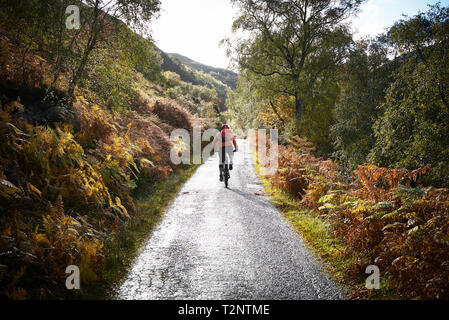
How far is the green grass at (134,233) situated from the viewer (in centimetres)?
413

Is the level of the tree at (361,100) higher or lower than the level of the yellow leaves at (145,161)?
higher

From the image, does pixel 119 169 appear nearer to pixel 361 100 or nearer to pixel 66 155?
pixel 66 155

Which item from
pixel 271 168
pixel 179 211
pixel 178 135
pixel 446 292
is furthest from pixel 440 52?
pixel 178 135

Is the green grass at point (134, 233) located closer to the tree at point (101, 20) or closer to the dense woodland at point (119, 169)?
the dense woodland at point (119, 169)

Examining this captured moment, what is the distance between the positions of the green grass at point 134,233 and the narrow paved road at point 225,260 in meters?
0.22

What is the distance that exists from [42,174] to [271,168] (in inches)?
375

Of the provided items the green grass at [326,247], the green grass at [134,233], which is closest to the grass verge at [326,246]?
the green grass at [326,247]

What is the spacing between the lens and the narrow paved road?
Answer: 155 inches

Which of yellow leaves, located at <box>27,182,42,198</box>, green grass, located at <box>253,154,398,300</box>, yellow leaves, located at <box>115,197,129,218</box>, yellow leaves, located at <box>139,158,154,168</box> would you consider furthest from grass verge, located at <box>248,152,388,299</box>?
yellow leaves, located at <box>27,182,42,198</box>

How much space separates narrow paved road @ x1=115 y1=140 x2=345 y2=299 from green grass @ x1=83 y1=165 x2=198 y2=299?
0.22 metres

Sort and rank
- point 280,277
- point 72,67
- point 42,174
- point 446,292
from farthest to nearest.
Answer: point 72,67 → point 42,174 → point 280,277 → point 446,292

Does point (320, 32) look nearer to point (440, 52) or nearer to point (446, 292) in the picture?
point (440, 52)

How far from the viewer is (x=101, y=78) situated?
8.44m

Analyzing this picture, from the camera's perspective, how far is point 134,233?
20.1 ft
